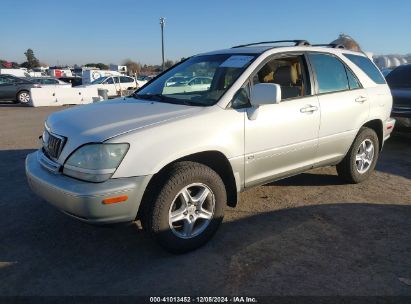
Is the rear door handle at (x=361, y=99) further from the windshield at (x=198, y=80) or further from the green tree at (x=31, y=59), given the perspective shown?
the green tree at (x=31, y=59)

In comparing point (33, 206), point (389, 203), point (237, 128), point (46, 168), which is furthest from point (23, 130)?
point (389, 203)

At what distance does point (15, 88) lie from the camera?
18422mm

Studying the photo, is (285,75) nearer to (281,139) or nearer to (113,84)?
(281,139)

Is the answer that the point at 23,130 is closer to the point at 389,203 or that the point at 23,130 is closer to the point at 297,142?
the point at 297,142

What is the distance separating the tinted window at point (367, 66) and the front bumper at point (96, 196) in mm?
3425

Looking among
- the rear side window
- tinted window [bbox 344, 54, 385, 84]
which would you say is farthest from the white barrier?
tinted window [bbox 344, 54, 385, 84]

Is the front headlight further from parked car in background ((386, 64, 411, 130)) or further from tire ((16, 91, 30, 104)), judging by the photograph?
tire ((16, 91, 30, 104))

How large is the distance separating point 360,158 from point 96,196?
3.75 metres

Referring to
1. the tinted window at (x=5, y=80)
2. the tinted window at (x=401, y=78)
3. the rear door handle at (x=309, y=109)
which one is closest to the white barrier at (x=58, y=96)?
the tinted window at (x=5, y=80)

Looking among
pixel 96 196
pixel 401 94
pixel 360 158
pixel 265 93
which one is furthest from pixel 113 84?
pixel 96 196

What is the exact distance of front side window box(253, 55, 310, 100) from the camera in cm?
421

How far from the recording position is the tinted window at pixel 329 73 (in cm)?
446

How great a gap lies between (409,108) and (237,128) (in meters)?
5.47

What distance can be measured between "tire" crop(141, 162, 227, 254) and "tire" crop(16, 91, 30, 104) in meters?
Answer: 17.6
